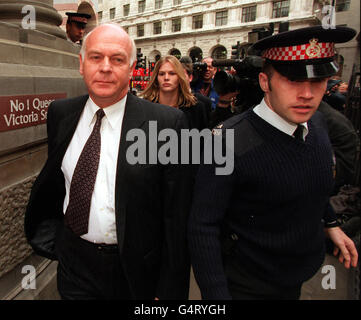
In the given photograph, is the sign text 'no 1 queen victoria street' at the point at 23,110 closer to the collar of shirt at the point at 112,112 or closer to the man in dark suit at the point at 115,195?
the man in dark suit at the point at 115,195

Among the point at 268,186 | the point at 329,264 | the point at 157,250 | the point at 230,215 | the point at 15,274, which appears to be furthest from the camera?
the point at 329,264

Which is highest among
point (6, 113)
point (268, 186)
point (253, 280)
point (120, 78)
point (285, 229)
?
point (120, 78)

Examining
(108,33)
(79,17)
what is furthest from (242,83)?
(79,17)

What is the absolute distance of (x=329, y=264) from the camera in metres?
2.74

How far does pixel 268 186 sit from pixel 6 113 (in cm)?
166

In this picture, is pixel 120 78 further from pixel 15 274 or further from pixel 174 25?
pixel 174 25

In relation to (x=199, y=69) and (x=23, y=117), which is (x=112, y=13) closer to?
(x=199, y=69)

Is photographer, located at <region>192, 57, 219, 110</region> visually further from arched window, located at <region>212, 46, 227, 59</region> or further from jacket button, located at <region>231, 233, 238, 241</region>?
arched window, located at <region>212, 46, 227, 59</region>

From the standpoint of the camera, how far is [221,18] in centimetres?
2866

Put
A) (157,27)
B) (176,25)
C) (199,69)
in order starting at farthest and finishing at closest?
(157,27) → (176,25) → (199,69)

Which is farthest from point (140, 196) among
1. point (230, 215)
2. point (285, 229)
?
point (285, 229)

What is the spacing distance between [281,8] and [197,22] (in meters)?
9.48

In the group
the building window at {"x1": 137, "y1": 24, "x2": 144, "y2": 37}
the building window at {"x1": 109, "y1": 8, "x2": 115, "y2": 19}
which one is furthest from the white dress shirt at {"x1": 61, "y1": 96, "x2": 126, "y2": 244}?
the building window at {"x1": 109, "y1": 8, "x2": 115, "y2": 19}

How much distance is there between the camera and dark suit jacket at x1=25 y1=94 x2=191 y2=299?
1.39 meters
